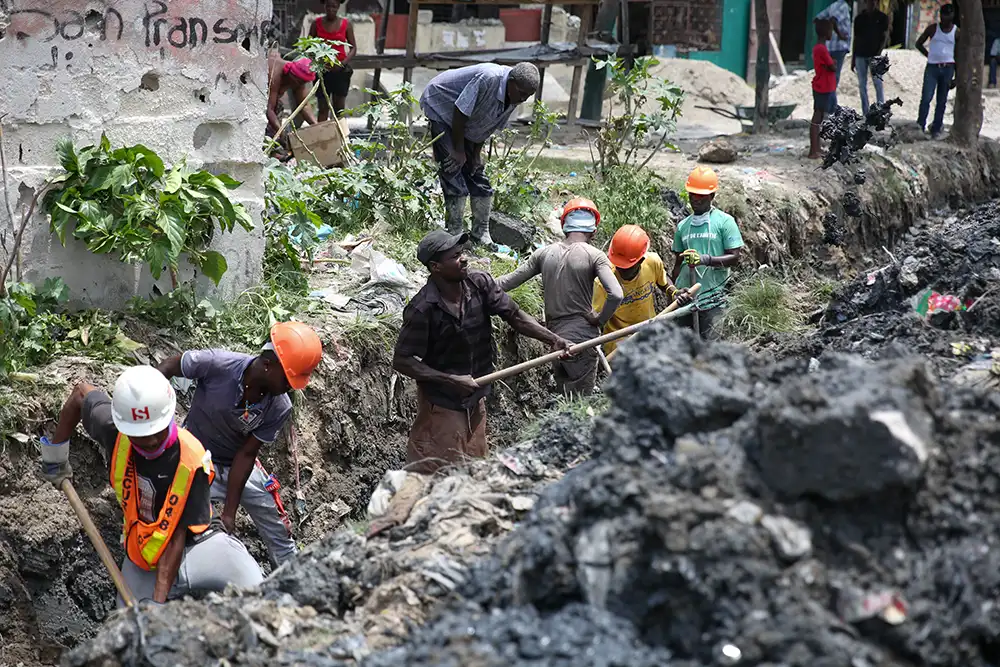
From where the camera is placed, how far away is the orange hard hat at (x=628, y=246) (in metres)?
6.81

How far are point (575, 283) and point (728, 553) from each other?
3575 mm

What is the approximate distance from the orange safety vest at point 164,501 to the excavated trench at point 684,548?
1.57 feet

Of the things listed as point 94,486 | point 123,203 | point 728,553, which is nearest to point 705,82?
point 123,203

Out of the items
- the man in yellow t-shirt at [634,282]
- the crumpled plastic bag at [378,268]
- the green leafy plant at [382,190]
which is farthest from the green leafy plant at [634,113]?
the man in yellow t-shirt at [634,282]

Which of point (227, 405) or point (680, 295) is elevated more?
point (680, 295)

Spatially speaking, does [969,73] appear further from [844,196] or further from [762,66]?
[844,196]

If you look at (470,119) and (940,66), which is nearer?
(470,119)

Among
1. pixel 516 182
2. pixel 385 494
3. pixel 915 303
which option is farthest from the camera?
pixel 516 182

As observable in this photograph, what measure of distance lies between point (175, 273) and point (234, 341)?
52cm

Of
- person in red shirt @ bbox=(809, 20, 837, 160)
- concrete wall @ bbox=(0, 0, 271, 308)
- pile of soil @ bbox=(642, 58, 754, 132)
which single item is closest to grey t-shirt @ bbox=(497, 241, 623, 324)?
concrete wall @ bbox=(0, 0, 271, 308)

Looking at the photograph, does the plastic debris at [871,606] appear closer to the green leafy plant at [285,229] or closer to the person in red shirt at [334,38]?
the green leafy plant at [285,229]

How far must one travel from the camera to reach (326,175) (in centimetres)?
847

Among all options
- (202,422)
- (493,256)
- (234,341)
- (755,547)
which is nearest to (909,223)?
(493,256)

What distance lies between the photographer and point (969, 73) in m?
12.7
